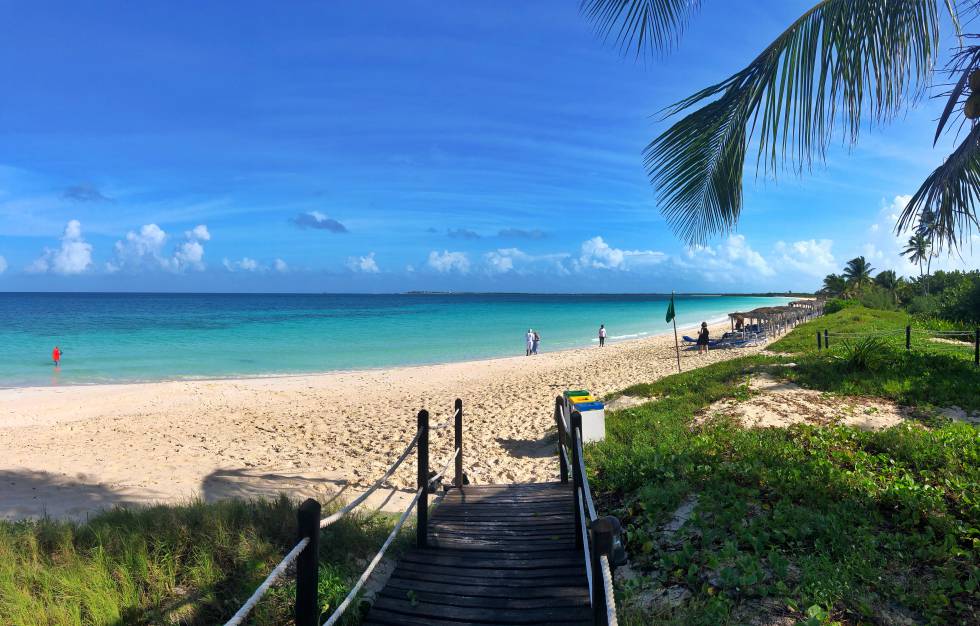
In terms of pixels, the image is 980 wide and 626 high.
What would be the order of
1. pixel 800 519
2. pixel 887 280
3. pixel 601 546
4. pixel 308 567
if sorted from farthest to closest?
pixel 887 280, pixel 800 519, pixel 308 567, pixel 601 546

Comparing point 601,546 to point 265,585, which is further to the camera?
point 601,546

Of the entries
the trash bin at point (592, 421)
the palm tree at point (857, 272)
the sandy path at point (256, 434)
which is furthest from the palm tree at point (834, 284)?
the trash bin at point (592, 421)

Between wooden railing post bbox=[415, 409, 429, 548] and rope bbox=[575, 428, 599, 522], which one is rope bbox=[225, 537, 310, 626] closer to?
rope bbox=[575, 428, 599, 522]

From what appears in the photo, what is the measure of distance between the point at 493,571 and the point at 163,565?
242 centimetres

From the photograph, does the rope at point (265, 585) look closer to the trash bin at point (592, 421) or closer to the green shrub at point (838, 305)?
the trash bin at point (592, 421)

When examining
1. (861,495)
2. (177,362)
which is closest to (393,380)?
(177,362)

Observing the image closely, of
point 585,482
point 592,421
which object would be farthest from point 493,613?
point 592,421

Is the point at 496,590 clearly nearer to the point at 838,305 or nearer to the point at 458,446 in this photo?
the point at 458,446

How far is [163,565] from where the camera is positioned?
361cm

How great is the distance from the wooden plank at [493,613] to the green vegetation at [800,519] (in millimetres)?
339

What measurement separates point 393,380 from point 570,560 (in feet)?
53.3

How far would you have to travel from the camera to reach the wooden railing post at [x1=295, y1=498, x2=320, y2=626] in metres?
2.29

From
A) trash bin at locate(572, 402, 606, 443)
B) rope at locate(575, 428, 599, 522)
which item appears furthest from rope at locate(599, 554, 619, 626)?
trash bin at locate(572, 402, 606, 443)

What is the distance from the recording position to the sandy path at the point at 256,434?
25.4 ft
